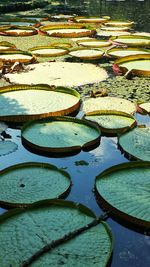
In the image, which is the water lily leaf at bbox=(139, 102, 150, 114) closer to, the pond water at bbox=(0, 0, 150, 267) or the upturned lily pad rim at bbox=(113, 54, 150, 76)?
the pond water at bbox=(0, 0, 150, 267)

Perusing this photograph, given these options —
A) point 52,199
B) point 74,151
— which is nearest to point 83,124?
point 74,151

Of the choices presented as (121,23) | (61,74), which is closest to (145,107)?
(61,74)

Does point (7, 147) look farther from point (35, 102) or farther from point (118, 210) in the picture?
point (118, 210)

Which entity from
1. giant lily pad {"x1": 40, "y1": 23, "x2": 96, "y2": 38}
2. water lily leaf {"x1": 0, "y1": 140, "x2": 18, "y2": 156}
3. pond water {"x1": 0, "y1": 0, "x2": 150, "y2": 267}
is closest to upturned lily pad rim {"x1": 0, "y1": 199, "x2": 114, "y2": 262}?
pond water {"x1": 0, "y1": 0, "x2": 150, "y2": 267}

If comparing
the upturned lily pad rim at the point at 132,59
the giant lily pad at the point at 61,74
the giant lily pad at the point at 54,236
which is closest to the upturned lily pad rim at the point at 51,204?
the giant lily pad at the point at 54,236

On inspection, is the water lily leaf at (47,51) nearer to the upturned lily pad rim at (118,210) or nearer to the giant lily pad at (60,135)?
the giant lily pad at (60,135)
